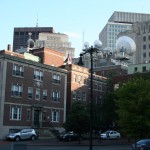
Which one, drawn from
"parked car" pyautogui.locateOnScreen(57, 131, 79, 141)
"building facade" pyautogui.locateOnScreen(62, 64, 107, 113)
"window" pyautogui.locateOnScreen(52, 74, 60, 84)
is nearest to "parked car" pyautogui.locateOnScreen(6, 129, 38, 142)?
"parked car" pyautogui.locateOnScreen(57, 131, 79, 141)

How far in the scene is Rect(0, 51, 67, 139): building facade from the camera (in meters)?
60.2

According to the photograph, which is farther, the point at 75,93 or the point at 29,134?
the point at 75,93

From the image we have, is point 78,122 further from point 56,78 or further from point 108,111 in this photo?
point 108,111

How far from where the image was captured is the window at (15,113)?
200 ft

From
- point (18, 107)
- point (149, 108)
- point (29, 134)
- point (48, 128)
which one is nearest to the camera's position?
point (149, 108)

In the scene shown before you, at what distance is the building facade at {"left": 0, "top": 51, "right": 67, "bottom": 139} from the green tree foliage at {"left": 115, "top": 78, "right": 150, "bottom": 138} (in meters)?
32.0

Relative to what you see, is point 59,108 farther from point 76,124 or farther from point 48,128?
point 76,124

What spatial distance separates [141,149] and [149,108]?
3407 mm

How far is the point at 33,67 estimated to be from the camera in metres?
65.9

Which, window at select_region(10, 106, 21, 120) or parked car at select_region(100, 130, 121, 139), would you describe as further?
parked car at select_region(100, 130, 121, 139)

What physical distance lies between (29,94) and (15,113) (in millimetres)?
4783

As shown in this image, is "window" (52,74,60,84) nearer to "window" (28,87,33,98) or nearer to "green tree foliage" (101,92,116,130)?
"window" (28,87,33,98)

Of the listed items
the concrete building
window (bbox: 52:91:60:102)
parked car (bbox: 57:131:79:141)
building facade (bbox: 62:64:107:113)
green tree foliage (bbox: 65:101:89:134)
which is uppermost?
the concrete building

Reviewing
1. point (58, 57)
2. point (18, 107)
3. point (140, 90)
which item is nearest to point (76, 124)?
point (18, 107)
